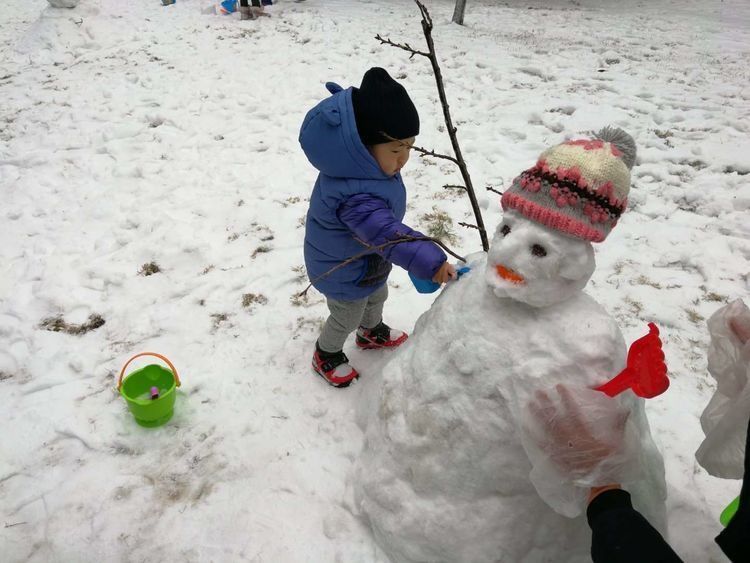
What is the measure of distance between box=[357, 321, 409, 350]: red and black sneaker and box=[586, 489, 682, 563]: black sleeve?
156cm

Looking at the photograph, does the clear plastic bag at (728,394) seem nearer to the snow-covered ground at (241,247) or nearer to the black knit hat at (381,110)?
the snow-covered ground at (241,247)

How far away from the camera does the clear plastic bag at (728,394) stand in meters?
1.26

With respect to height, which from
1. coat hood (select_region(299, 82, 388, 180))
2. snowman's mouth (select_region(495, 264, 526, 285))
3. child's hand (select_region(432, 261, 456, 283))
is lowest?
child's hand (select_region(432, 261, 456, 283))

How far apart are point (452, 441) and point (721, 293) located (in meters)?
2.44

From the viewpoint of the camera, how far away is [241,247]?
3.47 meters

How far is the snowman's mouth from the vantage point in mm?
1276

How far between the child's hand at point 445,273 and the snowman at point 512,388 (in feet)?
0.14

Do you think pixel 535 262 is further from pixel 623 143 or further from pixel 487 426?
pixel 487 426

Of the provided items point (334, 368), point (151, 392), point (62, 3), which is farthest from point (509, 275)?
point (62, 3)

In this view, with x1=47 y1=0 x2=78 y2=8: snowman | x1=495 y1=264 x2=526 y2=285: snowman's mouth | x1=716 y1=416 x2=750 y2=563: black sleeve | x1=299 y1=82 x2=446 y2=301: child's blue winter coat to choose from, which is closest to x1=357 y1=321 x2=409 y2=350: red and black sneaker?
x1=299 y1=82 x2=446 y2=301: child's blue winter coat

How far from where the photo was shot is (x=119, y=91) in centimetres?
574

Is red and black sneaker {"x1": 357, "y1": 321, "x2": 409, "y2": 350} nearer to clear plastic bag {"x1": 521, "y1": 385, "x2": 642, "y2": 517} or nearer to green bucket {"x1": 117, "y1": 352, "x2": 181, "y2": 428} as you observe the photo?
green bucket {"x1": 117, "y1": 352, "x2": 181, "y2": 428}

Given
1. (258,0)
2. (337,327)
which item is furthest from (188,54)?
(337,327)

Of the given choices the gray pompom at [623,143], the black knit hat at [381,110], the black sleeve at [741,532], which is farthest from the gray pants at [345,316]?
the black sleeve at [741,532]
